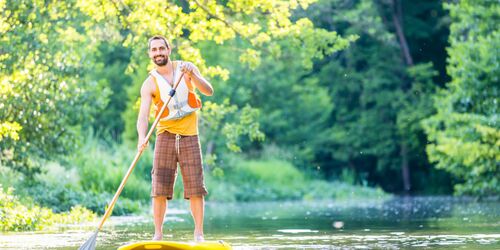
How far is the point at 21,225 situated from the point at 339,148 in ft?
85.2

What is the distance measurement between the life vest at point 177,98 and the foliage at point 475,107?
46.4 feet

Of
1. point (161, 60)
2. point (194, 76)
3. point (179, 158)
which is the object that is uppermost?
point (161, 60)

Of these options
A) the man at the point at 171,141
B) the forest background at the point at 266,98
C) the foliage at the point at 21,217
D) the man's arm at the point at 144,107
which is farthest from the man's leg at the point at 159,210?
the foliage at the point at 21,217

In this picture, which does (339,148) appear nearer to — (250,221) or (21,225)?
(250,221)

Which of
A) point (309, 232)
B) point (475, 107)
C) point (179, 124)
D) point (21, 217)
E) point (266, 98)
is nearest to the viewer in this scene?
point (179, 124)

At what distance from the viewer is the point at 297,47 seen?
65.5 ft

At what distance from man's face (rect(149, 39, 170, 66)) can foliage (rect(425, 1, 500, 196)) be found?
14246 millimetres

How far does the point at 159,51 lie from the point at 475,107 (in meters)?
17.5

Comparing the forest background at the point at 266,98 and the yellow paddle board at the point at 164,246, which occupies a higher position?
the forest background at the point at 266,98

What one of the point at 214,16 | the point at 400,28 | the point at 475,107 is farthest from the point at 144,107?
the point at 400,28

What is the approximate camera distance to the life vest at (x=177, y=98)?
10.9 m

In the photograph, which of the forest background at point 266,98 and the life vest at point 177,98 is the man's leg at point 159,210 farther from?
the forest background at point 266,98

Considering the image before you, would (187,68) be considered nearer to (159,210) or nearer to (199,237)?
(159,210)

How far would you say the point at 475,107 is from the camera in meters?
27.4
